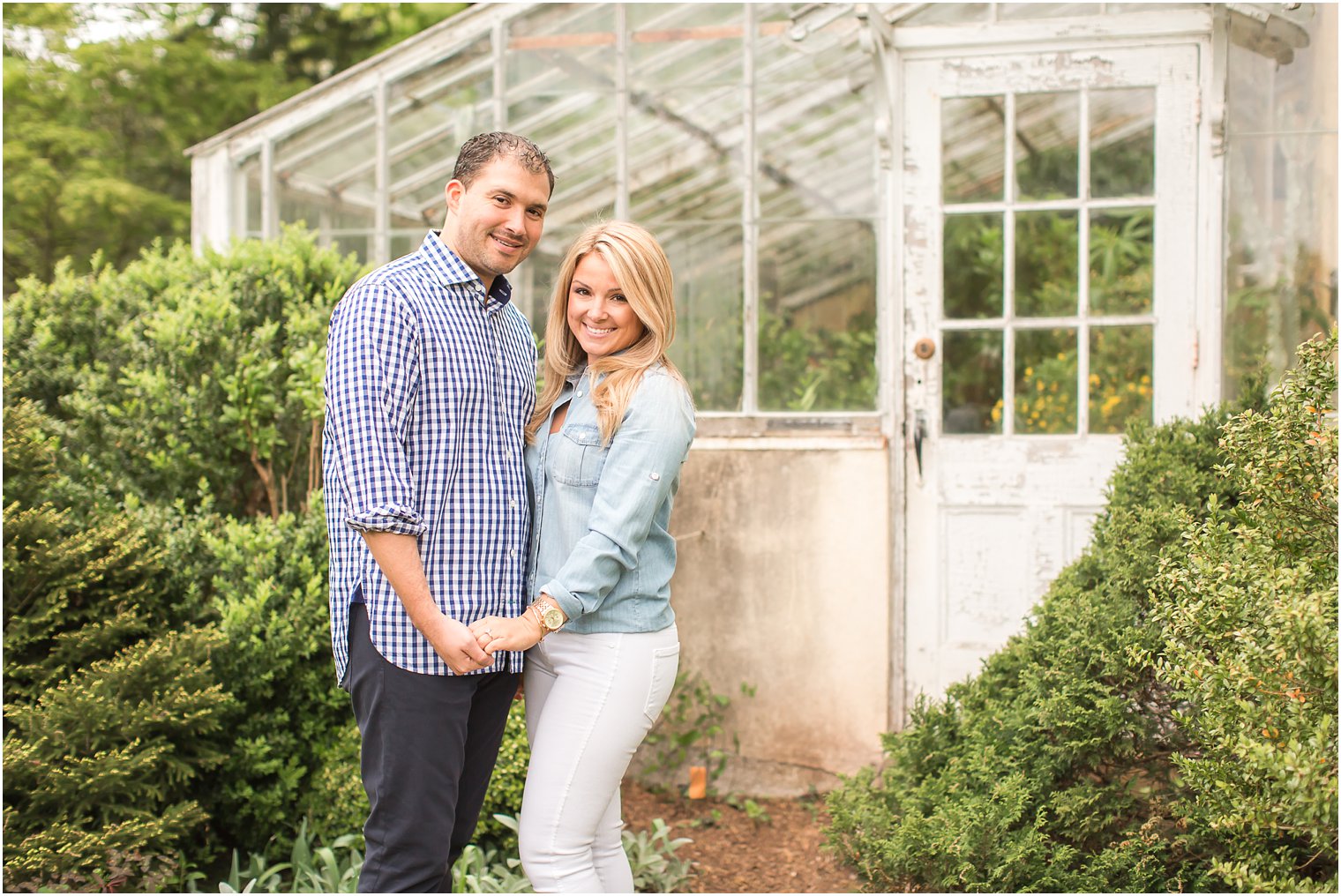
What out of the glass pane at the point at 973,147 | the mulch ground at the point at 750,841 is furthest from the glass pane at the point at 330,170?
the mulch ground at the point at 750,841

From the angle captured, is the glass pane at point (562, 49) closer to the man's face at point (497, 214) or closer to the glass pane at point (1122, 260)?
the glass pane at point (1122, 260)

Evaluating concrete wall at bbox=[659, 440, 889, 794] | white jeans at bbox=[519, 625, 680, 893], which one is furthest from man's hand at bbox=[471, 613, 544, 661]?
concrete wall at bbox=[659, 440, 889, 794]

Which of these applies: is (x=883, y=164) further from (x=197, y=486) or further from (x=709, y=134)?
(x=197, y=486)

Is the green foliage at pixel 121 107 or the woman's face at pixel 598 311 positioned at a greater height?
the green foliage at pixel 121 107

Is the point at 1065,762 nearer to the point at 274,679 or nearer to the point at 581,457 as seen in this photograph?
the point at 581,457

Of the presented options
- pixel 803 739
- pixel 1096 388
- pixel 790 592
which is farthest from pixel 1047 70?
pixel 803 739

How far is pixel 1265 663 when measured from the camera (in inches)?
80.3

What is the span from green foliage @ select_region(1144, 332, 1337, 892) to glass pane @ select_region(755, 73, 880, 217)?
257 cm

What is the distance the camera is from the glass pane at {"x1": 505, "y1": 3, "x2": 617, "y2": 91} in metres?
4.93

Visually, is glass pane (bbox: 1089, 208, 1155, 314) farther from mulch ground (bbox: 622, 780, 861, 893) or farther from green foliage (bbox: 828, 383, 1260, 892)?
mulch ground (bbox: 622, 780, 861, 893)

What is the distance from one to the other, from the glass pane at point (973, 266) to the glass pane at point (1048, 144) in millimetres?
221

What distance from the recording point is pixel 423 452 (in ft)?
7.55

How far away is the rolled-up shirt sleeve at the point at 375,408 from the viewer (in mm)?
2174

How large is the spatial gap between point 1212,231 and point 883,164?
131 cm
